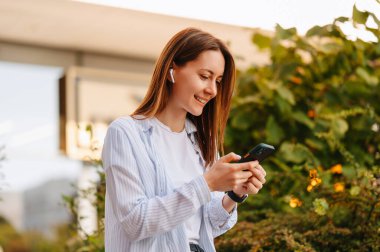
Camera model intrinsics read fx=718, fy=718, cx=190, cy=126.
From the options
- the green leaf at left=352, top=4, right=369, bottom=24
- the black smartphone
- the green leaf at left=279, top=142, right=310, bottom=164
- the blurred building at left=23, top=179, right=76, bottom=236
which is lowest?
the blurred building at left=23, top=179, right=76, bottom=236

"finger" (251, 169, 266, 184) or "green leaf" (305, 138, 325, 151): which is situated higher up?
"finger" (251, 169, 266, 184)

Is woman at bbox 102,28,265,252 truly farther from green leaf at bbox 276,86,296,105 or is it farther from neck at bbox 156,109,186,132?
green leaf at bbox 276,86,296,105

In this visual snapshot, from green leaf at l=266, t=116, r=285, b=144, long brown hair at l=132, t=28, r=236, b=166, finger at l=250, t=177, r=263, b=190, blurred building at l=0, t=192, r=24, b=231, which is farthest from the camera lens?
blurred building at l=0, t=192, r=24, b=231

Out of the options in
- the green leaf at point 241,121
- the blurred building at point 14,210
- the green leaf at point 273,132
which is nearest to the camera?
the green leaf at point 273,132

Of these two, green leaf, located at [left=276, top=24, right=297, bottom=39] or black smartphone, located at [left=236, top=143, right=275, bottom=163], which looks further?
green leaf, located at [left=276, top=24, right=297, bottom=39]

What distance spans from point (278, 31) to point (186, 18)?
5.70 feet

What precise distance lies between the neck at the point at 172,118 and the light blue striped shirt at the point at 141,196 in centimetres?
8

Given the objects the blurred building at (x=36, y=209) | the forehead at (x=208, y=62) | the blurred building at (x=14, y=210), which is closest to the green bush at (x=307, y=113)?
the forehead at (x=208, y=62)

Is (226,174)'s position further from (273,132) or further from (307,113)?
(307,113)

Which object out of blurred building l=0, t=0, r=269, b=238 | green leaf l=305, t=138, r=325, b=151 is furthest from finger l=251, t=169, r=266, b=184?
blurred building l=0, t=0, r=269, b=238

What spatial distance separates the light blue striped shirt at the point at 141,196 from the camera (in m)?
1.65

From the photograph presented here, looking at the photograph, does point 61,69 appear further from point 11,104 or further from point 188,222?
point 188,222

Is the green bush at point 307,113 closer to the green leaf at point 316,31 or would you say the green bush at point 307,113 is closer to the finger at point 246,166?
the green leaf at point 316,31

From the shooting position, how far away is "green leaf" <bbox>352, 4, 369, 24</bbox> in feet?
12.7
